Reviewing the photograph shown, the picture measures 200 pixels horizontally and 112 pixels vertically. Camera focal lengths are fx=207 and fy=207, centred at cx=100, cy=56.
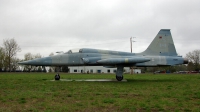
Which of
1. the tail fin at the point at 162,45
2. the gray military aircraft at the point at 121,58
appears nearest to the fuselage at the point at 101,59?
the gray military aircraft at the point at 121,58

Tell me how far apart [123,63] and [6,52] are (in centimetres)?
6693

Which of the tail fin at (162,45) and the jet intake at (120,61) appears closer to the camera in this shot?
the jet intake at (120,61)

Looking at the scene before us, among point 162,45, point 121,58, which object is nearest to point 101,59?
point 121,58

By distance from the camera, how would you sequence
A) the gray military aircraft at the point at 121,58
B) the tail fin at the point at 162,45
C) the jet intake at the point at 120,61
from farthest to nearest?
the tail fin at the point at 162,45, the gray military aircraft at the point at 121,58, the jet intake at the point at 120,61

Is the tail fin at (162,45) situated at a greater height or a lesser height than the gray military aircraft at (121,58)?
greater

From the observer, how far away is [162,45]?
68.1 feet

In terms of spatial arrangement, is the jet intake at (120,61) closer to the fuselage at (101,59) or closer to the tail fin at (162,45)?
the fuselage at (101,59)

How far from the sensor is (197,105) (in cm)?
743

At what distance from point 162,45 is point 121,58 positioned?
4982 millimetres

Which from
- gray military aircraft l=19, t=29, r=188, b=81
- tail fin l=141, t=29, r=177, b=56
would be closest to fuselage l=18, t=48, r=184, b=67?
gray military aircraft l=19, t=29, r=188, b=81

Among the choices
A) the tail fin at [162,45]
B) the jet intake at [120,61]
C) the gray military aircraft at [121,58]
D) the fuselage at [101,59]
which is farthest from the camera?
the tail fin at [162,45]

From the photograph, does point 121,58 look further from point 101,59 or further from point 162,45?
point 162,45

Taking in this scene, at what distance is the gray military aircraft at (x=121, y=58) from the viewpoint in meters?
18.6

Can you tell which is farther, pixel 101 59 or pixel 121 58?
pixel 101 59
